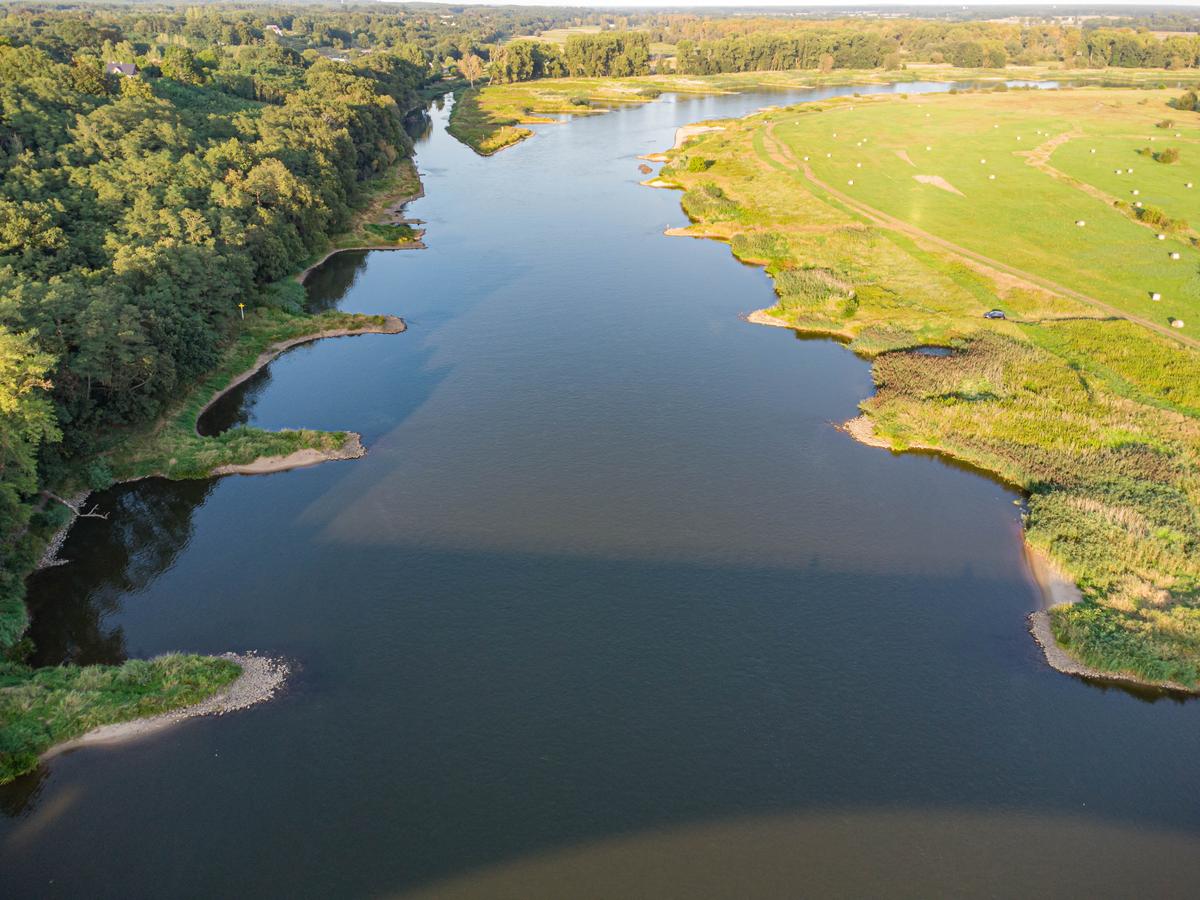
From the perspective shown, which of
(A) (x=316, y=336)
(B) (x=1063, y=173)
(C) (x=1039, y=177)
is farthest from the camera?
(B) (x=1063, y=173)

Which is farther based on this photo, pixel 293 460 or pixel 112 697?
pixel 293 460

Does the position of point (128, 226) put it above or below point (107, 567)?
above

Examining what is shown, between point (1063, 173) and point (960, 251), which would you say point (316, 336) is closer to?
point (960, 251)

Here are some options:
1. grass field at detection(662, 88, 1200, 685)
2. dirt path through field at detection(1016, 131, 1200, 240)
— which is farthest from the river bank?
dirt path through field at detection(1016, 131, 1200, 240)

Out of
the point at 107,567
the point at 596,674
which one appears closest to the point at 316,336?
the point at 107,567

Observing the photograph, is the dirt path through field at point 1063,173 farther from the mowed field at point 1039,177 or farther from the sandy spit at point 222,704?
the sandy spit at point 222,704

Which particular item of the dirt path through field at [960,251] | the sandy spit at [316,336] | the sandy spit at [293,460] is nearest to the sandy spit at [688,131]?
the dirt path through field at [960,251]

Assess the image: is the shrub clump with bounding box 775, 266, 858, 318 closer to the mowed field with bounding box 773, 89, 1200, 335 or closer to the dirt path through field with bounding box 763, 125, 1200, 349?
the dirt path through field with bounding box 763, 125, 1200, 349

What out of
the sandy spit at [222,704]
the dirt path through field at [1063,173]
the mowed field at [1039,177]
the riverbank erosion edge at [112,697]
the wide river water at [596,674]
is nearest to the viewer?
the wide river water at [596,674]
